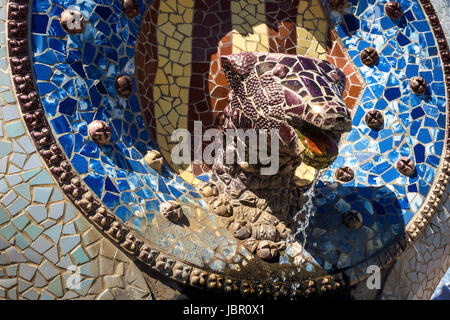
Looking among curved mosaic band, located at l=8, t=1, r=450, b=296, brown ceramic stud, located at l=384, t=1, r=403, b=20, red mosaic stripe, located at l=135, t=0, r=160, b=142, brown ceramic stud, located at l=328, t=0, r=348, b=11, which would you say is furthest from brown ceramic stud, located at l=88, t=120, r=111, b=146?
brown ceramic stud, located at l=384, t=1, r=403, b=20

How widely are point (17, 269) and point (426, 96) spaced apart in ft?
10.1

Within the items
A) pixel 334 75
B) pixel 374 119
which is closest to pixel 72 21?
pixel 334 75

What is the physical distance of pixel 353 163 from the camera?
4848 mm

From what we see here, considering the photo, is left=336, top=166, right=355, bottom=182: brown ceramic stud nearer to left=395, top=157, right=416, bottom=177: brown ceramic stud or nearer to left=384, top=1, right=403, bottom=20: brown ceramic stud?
left=395, top=157, right=416, bottom=177: brown ceramic stud

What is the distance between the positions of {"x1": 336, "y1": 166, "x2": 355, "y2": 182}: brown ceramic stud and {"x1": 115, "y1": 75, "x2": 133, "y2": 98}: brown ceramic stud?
5.01 feet

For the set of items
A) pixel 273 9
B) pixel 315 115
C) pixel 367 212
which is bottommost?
pixel 367 212

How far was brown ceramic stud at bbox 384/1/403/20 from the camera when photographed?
17.0 feet

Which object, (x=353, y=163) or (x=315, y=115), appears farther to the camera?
(x=353, y=163)

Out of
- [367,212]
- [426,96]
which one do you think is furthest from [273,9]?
[367,212]

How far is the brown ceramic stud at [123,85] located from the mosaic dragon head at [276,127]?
61cm

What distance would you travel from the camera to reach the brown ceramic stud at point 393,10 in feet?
17.0

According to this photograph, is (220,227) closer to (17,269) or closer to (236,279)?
(236,279)

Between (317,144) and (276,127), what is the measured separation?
0.86 feet
